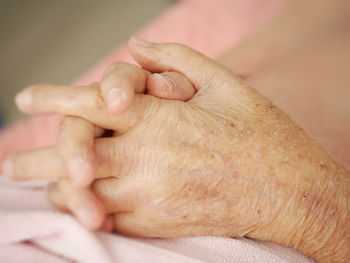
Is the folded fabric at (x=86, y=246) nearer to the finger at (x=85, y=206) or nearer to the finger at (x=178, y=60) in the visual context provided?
the finger at (x=85, y=206)

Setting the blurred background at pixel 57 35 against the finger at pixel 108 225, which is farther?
the blurred background at pixel 57 35

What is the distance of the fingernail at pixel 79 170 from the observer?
0.54 meters

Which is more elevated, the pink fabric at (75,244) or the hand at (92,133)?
the hand at (92,133)

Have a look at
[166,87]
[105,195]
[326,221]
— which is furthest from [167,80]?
[326,221]

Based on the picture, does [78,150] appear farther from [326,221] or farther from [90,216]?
[326,221]

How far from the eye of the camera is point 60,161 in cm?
59

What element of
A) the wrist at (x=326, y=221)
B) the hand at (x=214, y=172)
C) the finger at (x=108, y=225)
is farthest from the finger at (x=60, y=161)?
the wrist at (x=326, y=221)

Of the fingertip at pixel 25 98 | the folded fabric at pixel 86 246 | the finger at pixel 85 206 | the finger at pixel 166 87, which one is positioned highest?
the finger at pixel 166 87

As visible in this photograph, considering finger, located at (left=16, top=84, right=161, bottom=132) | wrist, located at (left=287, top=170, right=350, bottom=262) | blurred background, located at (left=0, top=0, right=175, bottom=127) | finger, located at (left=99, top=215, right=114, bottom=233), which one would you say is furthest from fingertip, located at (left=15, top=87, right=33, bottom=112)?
blurred background, located at (left=0, top=0, right=175, bottom=127)

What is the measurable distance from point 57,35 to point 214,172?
1.77 meters

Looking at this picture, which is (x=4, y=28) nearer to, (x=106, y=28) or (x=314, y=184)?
(x=106, y=28)

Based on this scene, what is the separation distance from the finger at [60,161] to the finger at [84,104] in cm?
3

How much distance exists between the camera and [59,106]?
0.59 metres

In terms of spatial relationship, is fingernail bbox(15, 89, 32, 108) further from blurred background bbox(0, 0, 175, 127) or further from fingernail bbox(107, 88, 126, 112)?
blurred background bbox(0, 0, 175, 127)
